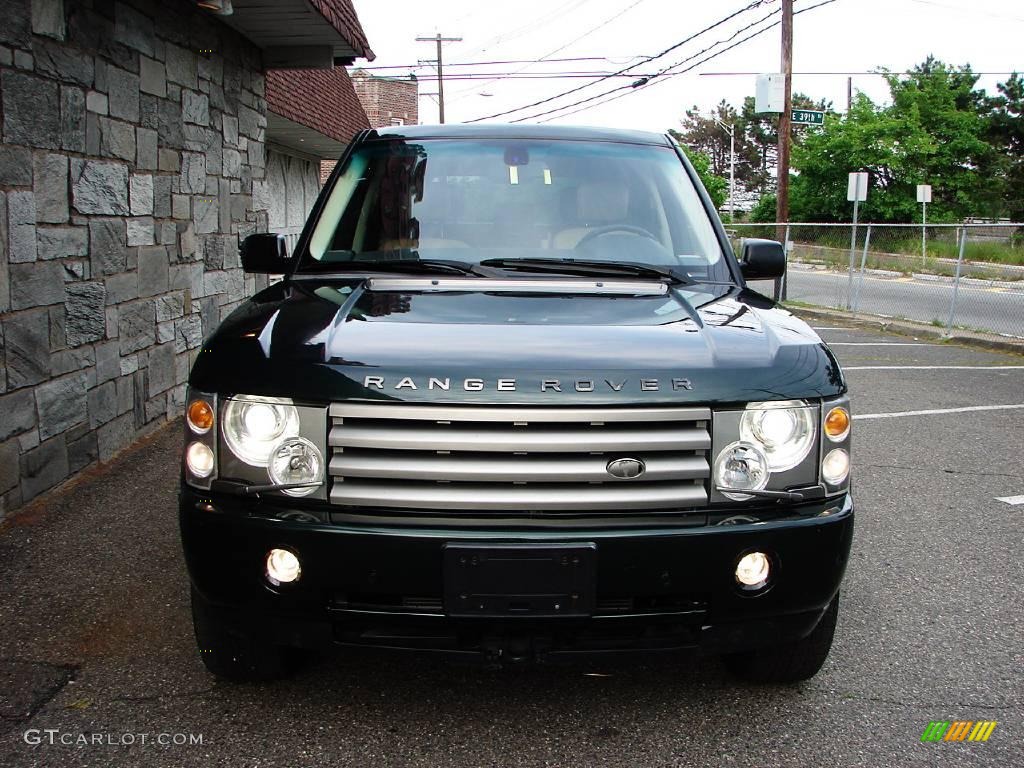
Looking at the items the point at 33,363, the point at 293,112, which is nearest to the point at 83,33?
the point at 33,363

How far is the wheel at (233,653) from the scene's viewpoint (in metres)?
2.86

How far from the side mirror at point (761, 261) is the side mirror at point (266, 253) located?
1.87 meters

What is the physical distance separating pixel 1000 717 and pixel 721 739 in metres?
0.89

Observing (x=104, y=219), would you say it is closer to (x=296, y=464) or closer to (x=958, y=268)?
(x=296, y=464)

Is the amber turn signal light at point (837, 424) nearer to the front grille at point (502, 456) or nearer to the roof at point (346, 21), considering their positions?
the front grille at point (502, 456)

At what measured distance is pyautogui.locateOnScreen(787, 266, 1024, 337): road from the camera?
1434cm

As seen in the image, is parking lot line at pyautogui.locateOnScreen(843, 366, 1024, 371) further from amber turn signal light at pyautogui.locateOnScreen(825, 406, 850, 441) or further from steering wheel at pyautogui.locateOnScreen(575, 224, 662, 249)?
amber turn signal light at pyautogui.locateOnScreen(825, 406, 850, 441)

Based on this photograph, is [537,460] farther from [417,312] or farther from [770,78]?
[770,78]

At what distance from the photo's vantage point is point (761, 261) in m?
4.04

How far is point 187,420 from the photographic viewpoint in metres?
2.69

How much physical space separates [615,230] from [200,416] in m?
1.83

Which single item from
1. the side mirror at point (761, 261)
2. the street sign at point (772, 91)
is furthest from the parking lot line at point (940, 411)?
the street sign at point (772, 91)

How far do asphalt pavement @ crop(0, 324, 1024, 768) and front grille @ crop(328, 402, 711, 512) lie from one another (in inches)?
19.0

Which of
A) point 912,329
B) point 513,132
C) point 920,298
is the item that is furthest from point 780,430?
point 920,298
